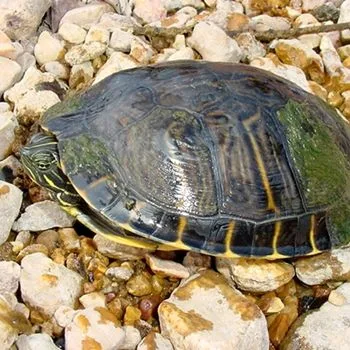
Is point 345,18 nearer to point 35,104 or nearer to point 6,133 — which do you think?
point 35,104

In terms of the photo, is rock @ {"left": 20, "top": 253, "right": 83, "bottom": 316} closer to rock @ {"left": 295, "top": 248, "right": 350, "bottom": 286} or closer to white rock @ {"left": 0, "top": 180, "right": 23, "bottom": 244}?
white rock @ {"left": 0, "top": 180, "right": 23, "bottom": 244}

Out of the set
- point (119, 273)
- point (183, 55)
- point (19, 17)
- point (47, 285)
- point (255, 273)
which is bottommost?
point (255, 273)

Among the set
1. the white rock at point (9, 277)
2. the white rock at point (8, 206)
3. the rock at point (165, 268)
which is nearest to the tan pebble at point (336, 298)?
the rock at point (165, 268)

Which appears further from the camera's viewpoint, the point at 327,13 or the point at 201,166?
the point at 327,13

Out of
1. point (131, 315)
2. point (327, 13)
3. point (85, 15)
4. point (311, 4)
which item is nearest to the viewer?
point (131, 315)

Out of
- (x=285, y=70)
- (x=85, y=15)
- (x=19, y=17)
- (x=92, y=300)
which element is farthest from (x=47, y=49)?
(x=92, y=300)

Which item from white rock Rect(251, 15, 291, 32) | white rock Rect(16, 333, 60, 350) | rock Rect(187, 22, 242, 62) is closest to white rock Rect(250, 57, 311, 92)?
rock Rect(187, 22, 242, 62)
